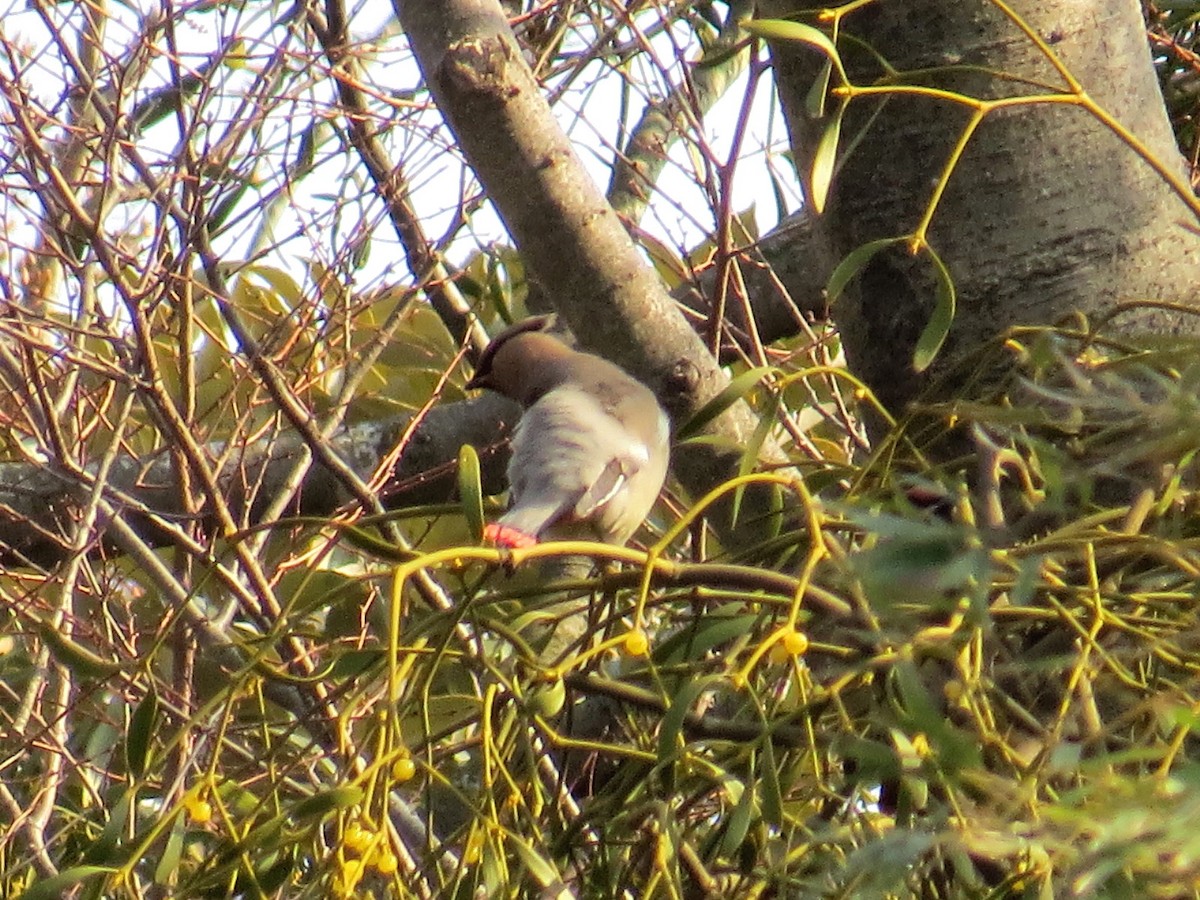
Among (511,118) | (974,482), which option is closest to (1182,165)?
(974,482)

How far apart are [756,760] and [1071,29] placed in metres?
0.99

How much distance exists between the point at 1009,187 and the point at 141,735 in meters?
1.05

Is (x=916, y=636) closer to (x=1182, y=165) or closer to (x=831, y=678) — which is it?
(x=831, y=678)

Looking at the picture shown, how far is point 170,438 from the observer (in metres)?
2.54

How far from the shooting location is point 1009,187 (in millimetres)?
1847

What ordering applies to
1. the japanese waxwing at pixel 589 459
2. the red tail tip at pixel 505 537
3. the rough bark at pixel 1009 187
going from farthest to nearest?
the japanese waxwing at pixel 589 459 < the red tail tip at pixel 505 537 < the rough bark at pixel 1009 187

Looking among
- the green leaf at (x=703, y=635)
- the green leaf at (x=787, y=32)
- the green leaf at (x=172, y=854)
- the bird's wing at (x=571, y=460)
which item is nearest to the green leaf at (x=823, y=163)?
the green leaf at (x=787, y=32)

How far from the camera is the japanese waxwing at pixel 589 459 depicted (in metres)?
2.51

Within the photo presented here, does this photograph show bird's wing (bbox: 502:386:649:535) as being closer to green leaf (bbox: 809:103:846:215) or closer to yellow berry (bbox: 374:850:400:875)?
green leaf (bbox: 809:103:846:215)

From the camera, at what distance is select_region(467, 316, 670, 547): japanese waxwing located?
2.51 metres

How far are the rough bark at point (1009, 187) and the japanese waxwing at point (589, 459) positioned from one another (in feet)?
1.80

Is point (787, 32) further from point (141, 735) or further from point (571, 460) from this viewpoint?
point (571, 460)

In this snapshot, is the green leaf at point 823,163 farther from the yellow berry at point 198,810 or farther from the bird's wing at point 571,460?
the bird's wing at point 571,460

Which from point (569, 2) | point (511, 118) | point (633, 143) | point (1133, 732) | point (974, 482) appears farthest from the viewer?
point (633, 143)
